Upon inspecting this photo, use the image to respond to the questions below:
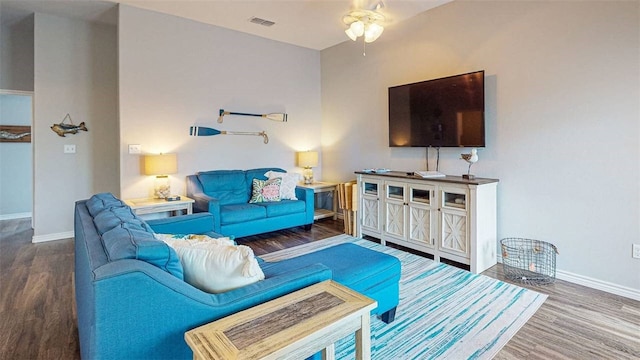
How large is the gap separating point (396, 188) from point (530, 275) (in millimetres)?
1546

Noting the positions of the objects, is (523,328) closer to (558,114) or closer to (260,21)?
(558,114)

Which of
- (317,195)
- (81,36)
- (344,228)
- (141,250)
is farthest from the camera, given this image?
(317,195)

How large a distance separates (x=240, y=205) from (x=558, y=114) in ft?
11.6

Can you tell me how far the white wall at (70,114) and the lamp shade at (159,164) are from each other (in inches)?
43.8

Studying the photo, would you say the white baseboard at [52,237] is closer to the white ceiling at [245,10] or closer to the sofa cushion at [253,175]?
the sofa cushion at [253,175]

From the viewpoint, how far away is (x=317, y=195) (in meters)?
5.65

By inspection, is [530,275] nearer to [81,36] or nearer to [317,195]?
[317,195]

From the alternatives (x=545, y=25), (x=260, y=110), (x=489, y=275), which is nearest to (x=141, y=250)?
(x=489, y=275)

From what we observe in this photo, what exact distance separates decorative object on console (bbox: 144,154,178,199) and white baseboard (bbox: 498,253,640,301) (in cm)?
419

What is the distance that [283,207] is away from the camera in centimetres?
438

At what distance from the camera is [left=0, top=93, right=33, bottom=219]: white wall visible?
5.72m

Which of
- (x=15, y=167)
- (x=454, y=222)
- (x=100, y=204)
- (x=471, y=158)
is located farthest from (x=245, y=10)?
(x=15, y=167)

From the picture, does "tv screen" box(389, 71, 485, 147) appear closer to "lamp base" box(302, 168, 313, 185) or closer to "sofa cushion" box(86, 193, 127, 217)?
"lamp base" box(302, 168, 313, 185)

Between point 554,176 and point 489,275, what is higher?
point 554,176
